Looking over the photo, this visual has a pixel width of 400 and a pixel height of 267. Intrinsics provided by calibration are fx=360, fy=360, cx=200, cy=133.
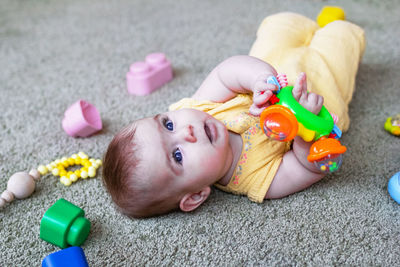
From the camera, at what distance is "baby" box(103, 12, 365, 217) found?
0.75m

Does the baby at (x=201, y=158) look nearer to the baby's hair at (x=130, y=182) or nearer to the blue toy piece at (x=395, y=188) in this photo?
the baby's hair at (x=130, y=182)

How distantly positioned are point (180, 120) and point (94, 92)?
584 mm

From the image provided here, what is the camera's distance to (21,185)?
0.87 metres

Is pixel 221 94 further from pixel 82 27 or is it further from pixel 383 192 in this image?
pixel 82 27

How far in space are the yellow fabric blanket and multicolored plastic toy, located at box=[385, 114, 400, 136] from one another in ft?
0.35

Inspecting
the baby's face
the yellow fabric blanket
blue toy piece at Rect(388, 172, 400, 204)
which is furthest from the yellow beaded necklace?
blue toy piece at Rect(388, 172, 400, 204)

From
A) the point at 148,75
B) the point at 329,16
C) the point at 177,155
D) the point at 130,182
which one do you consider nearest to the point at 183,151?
the point at 177,155

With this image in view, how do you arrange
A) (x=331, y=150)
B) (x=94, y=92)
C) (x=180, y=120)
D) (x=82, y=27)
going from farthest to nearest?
(x=82, y=27) < (x=94, y=92) < (x=180, y=120) < (x=331, y=150)

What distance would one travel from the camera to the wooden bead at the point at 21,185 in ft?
2.86

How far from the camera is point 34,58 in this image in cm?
151

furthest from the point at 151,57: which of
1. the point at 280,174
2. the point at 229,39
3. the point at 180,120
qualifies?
the point at 280,174

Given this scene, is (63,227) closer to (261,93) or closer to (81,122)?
(81,122)

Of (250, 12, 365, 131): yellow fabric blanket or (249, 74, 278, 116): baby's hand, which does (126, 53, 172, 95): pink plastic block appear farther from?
(249, 74, 278, 116): baby's hand

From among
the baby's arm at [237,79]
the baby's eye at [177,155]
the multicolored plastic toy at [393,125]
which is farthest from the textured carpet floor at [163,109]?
the baby's arm at [237,79]
